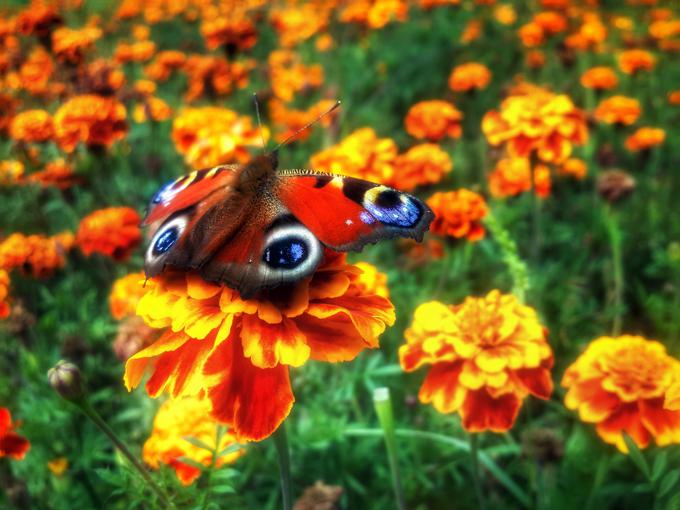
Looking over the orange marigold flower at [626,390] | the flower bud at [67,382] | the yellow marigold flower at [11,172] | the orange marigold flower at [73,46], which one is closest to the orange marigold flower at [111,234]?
the yellow marigold flower at [11,172]

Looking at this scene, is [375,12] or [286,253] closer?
[286,253]

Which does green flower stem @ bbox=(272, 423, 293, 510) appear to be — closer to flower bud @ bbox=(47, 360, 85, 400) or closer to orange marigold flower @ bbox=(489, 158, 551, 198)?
flower bud @ bbox=(47, 360, 85, 400)

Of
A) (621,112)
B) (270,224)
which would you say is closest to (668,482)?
(270,224)

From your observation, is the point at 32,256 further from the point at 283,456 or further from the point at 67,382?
the point at 283,456

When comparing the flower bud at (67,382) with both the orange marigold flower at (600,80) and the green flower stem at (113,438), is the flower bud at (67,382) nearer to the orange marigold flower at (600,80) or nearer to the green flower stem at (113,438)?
the green flower stem at (113,438)

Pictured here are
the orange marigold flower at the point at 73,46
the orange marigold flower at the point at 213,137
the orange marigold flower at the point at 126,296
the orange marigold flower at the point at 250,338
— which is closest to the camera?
the orange marigold flower at the point at 250,338

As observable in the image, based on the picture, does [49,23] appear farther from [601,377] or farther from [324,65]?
[601,377]
